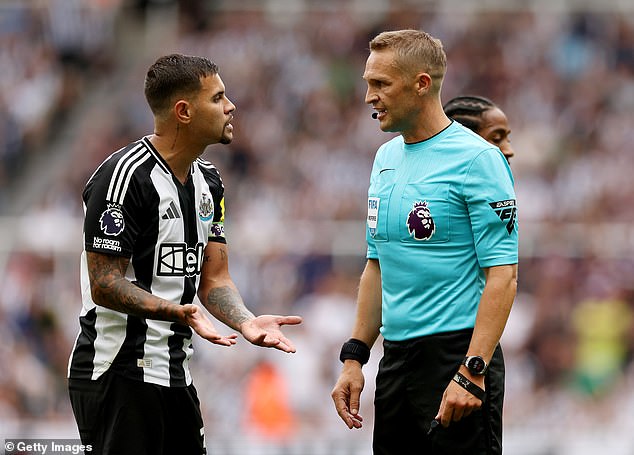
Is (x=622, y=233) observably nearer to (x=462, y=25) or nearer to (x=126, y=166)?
(x=462, y=25)

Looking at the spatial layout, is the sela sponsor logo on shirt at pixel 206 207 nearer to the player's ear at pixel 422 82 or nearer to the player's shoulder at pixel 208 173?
the player's shoulder at pixel 208 173

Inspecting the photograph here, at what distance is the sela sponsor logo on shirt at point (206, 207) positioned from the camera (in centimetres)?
543

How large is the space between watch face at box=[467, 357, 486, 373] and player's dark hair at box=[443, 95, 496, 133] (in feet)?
4.87

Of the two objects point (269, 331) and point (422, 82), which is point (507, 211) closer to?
point (422, 82)

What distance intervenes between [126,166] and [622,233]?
8893mm

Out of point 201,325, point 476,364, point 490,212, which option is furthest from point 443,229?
point 201,325

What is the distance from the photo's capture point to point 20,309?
43.7 feet

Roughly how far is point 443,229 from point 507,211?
10.6 inches

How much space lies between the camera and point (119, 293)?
16.5 feet

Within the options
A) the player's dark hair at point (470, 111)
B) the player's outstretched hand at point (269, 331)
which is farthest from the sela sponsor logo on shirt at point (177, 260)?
the player's dark hair at point (470, 111)

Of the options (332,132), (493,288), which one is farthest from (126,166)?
(332,132)

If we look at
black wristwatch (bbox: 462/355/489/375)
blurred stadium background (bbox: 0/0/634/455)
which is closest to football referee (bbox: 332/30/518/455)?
black wristwatch (bbox: 462/355/489/375)

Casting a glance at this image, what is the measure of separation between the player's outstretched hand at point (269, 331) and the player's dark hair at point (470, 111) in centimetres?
161

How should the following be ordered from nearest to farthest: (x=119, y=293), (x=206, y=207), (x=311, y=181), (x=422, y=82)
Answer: (x=119, y=293), (x=422, y=82), (x=206, y=207), (x=311, y=181)
